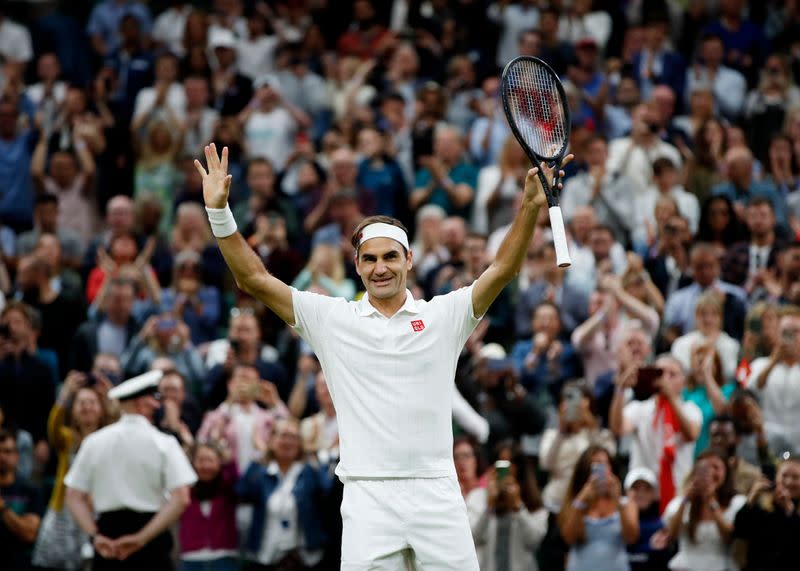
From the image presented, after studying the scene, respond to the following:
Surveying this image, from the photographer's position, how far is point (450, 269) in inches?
563

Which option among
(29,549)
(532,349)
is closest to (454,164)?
(532,349)

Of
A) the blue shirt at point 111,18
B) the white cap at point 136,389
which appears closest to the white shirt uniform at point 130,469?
the white cap at point 136,389

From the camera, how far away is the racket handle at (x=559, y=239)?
6.77m

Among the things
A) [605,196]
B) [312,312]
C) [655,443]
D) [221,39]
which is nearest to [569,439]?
[655,443]

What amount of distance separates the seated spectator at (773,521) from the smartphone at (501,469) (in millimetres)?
1585

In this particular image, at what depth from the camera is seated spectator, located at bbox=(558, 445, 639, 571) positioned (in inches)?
446

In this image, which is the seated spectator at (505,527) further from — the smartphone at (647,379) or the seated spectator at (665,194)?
the seated spectator at (665,194)

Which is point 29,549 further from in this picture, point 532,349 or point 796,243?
point 796,243

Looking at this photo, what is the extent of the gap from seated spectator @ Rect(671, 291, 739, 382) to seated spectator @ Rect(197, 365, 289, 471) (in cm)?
314

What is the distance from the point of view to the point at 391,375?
6.98m

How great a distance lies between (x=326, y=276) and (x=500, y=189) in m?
2.18

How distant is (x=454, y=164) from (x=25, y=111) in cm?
491

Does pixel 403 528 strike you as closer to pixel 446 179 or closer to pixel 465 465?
pixel 465 465

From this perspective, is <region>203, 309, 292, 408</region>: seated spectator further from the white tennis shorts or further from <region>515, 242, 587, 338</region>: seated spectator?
the white tennis shorts
